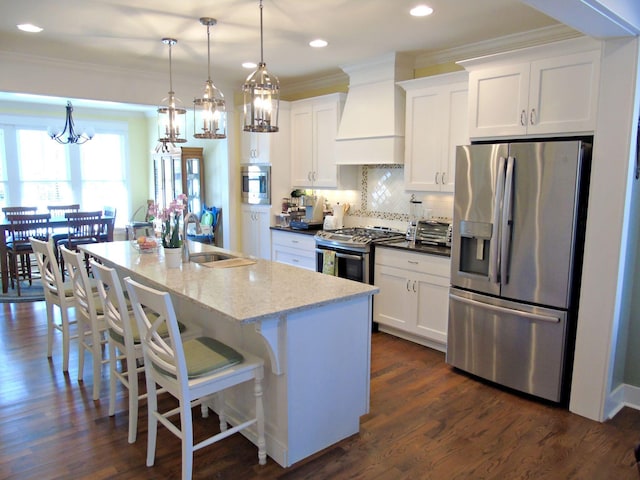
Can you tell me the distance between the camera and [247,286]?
2549 millimetres

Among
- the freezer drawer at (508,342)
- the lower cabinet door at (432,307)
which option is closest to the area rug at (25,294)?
the lower cabinet door at (432,307)

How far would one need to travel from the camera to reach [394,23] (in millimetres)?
3396

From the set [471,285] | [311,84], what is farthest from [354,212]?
[471,285]

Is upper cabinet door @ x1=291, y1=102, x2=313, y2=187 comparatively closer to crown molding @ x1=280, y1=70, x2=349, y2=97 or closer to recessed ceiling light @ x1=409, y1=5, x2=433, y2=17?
crown molding @ x1=280, y1=70, x2=349, y2=97

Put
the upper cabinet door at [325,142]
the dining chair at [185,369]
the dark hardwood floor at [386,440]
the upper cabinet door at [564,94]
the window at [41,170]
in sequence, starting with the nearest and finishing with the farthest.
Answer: the dining chair at [185,369], the dark hardwood floor at [386,440], the upper cabinet door at [564,94], the upper cabinet door at [325,142], the window at [41,170]

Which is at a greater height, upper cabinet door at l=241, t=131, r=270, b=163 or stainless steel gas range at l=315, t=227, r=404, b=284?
upper cabinet door at l=241, t=131, r=270, b=163

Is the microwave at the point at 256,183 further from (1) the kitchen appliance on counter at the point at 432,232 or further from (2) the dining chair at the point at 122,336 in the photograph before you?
(2) the dining chair at the point at 122,336

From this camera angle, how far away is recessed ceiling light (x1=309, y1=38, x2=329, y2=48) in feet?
12.6

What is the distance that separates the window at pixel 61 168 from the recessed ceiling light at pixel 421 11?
6.86 metres

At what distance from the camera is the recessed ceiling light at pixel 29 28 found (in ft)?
11.5

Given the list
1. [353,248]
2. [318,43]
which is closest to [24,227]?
[353,248]

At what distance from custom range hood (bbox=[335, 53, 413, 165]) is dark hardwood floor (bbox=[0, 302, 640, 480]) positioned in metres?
2.10

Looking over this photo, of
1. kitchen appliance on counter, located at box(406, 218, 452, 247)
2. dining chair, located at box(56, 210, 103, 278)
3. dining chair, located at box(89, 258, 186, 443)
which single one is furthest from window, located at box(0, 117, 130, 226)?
kitchen appliance on counter, located at box(406, 218, 452, 247)

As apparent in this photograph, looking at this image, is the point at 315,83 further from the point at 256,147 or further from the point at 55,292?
the point at 55,292
